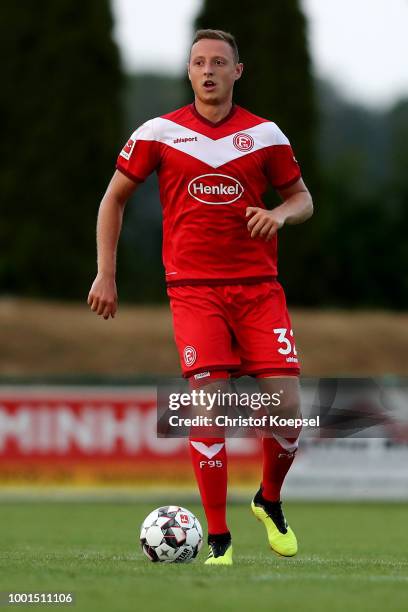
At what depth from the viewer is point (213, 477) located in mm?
6449

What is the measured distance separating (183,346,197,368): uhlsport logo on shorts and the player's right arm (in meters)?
0.44

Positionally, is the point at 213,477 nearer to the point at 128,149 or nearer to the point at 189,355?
the point at 189,355

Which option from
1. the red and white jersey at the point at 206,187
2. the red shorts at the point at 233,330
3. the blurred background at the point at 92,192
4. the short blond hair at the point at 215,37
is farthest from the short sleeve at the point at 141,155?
the blurred background at the point at 92,192

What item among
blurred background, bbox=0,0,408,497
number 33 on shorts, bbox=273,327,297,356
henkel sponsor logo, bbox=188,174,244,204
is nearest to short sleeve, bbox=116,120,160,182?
henkel sponsor logo, bbox=188,174,244,204

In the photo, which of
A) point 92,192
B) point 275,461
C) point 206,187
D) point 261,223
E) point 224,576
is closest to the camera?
point 224,576

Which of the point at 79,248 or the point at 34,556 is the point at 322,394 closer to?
the point at 34,556

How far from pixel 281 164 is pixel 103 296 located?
1083 mm

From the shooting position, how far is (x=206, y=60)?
664cm

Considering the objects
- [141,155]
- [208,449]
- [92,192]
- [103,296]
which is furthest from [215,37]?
[92,192]

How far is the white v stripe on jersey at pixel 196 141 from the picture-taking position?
21.6 feet

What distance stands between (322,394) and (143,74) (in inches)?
2721

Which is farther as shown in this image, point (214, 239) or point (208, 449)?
point (214, 239)

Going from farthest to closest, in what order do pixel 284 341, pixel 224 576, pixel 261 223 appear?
1. pixel 284 341
2. pixel 261 223
3. pixel 224 576

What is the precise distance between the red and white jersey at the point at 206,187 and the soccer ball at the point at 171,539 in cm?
117
